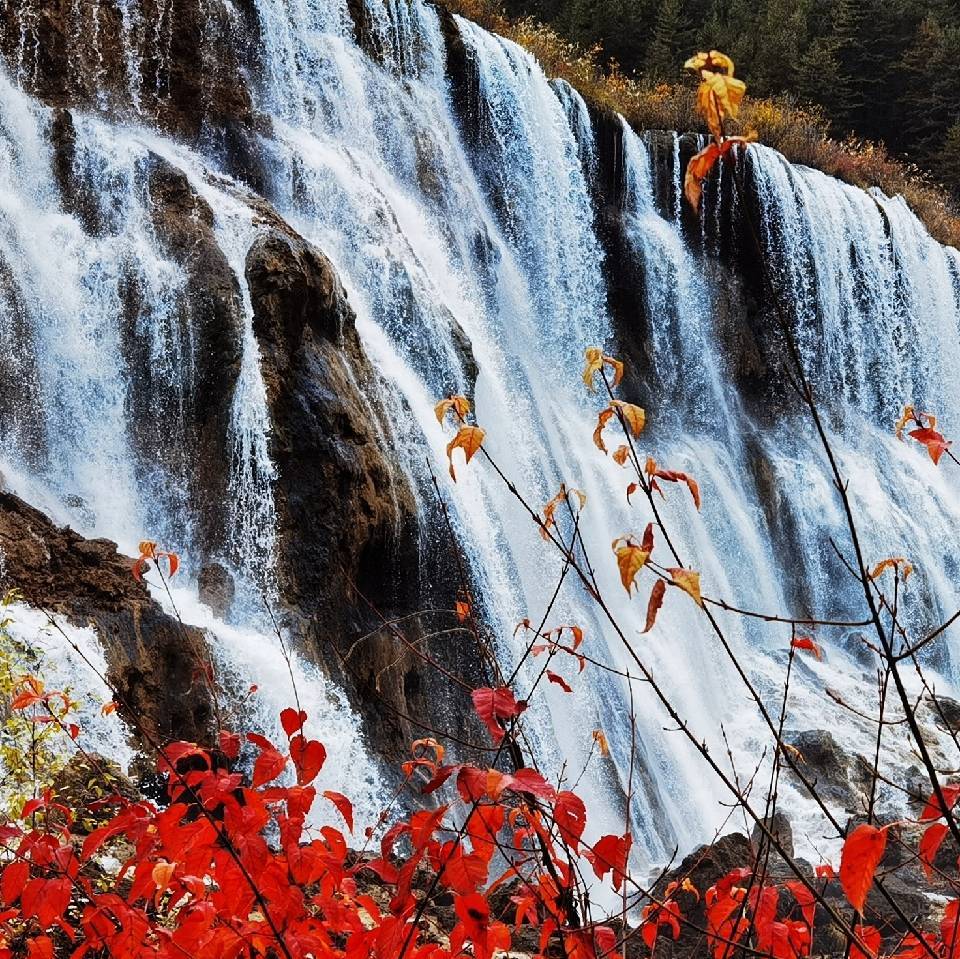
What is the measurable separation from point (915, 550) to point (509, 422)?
6.99 meters

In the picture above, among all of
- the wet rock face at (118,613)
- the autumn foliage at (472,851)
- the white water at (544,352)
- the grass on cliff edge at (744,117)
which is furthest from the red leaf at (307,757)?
the grass on cliff edge at (744,117)

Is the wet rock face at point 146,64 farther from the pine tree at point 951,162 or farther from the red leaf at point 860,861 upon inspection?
the pine tree at point 951,162

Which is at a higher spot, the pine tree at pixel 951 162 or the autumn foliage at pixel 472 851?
the pine tree at pixel 951 162

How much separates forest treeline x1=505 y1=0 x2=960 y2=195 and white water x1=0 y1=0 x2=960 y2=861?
790 centimetres

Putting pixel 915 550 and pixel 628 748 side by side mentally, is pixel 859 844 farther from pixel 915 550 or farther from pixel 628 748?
pixel 915 550

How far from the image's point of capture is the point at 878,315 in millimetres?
15961

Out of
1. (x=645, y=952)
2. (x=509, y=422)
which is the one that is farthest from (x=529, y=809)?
(x=509, y=422)

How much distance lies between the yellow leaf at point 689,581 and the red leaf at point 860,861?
0.34 meters

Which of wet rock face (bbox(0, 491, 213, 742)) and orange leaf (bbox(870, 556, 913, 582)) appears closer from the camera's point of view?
orange leaf (bbox(870, 556, 913, 582))

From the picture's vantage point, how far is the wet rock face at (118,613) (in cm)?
521

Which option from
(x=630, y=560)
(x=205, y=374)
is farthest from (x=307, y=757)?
(x=205, y=374)

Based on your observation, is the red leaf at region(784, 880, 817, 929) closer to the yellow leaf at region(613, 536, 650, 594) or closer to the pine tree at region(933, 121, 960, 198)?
the yellow leaf at region(613, 536, 650, 594)

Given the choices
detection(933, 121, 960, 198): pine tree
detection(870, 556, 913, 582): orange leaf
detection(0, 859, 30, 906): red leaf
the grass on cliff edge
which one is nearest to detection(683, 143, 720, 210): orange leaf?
detection(870, 556, 913, 582): orange leaf

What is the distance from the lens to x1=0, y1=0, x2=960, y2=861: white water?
23.4ft
